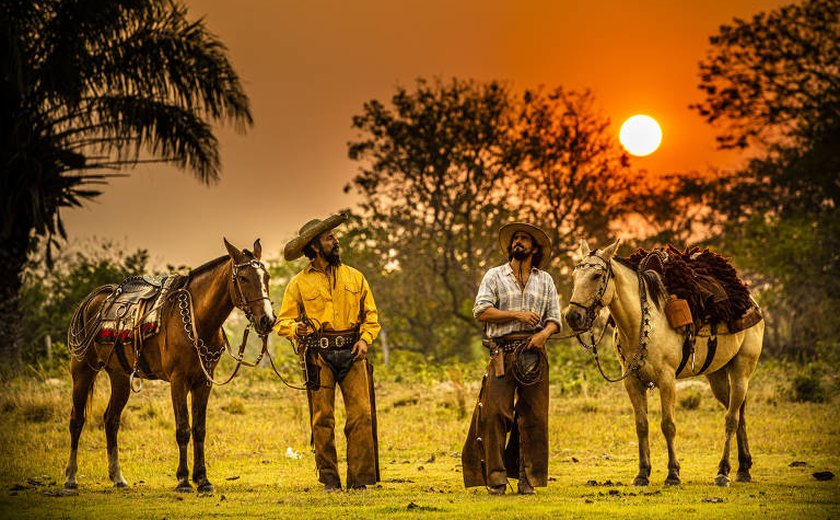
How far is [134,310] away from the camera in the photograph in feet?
36.4

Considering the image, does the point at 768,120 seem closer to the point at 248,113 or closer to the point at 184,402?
the point at 248,113

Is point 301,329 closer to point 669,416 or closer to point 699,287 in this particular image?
point 669,416

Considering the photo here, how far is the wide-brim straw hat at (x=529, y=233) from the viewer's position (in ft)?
30.9

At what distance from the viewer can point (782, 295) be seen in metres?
32.5

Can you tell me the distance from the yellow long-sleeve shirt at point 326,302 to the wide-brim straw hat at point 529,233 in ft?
4.16

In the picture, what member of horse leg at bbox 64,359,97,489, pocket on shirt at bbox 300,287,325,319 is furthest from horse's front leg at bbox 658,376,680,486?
horse leg at bbox 64,359,97,489

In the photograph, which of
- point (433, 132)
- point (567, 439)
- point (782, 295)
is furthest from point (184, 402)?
point (782, 295)

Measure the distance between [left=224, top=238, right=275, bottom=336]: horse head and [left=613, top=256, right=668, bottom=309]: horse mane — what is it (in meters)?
3.29

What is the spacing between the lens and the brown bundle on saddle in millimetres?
10695

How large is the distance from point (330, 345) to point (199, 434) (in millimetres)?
1696

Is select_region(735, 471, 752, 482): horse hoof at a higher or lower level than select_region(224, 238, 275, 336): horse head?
lower

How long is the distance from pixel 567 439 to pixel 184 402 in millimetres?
6246

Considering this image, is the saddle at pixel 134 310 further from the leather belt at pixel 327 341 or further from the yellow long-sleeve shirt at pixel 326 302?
the leather belt at pixel 327 341

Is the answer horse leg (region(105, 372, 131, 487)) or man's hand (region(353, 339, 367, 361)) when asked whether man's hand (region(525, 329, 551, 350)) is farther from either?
horse leg (region(105, 372, 131, 487))
